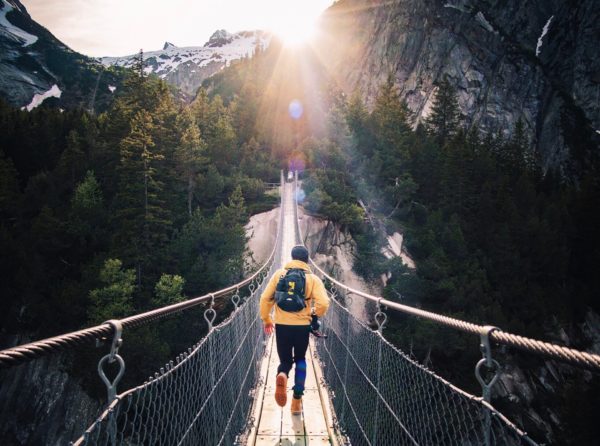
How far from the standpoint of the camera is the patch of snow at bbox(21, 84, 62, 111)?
53312mm

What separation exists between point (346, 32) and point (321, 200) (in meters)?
45.4

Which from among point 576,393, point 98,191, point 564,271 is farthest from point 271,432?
point 564,271

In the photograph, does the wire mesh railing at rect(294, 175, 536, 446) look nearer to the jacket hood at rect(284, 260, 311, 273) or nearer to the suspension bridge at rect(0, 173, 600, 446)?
the suspension bridge at rect(0, 173, 600, 446)

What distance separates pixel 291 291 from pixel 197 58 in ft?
447

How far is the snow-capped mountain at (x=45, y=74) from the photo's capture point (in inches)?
2098

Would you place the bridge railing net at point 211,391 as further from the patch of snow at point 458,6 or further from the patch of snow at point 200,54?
the patch of snow at point 200,54

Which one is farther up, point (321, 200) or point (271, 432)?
point (321, 200)

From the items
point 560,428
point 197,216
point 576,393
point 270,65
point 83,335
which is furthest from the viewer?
point 270,65

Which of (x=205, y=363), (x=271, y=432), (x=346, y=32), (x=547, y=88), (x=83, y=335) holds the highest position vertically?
(x=346, y=32)

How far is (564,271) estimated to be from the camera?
23.3 metres

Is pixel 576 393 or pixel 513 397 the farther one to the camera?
pixel 513 397

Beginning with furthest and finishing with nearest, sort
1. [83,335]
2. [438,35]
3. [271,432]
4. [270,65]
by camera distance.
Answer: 1. [270,65]
2. [438,35]
3. [271,432]
4. [83,335]

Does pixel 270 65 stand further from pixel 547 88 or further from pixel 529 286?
pixel 529 286

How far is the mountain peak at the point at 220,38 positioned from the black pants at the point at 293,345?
149753 millimetres
